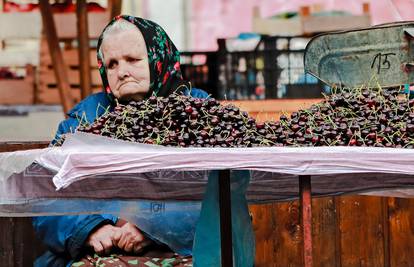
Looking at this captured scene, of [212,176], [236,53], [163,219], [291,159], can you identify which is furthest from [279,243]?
[236,53]

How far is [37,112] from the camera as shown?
23.1 ft

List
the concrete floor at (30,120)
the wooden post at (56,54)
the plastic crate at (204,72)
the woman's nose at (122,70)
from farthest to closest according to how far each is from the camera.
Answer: the concrete floor at (30,120) → the plastic crate at (204,72) → the wooden post at (56,54) → the woman's nose at (122,70)

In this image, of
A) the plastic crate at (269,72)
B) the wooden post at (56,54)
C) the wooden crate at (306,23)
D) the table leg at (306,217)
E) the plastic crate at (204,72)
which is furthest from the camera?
the wooden crate at (306,23)

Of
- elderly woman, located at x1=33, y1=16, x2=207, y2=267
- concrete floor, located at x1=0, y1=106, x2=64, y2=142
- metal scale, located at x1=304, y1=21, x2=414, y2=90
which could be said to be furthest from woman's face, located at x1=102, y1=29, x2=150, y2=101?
concrete floor, located at x1=0, y1=106, x2=64, y2=142

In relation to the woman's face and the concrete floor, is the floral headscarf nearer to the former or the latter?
the woman's face

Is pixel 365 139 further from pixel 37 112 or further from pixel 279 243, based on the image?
pixel 37 112

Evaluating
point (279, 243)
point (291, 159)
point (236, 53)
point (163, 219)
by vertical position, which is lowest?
point (279, 243)

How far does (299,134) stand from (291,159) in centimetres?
28

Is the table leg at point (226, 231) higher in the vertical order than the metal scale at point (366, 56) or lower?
lower

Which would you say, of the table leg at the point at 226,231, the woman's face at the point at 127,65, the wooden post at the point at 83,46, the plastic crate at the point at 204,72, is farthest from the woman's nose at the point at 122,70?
the plastic crate at the point at 204,72

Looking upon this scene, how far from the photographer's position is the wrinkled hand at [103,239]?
→ 3238mm

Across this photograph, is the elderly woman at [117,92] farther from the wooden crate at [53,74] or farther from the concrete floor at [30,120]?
the concrete floor at [30,120]

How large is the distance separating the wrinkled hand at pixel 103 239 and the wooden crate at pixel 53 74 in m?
3.59

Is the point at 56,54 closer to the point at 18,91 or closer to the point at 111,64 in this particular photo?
the point at 18,91
